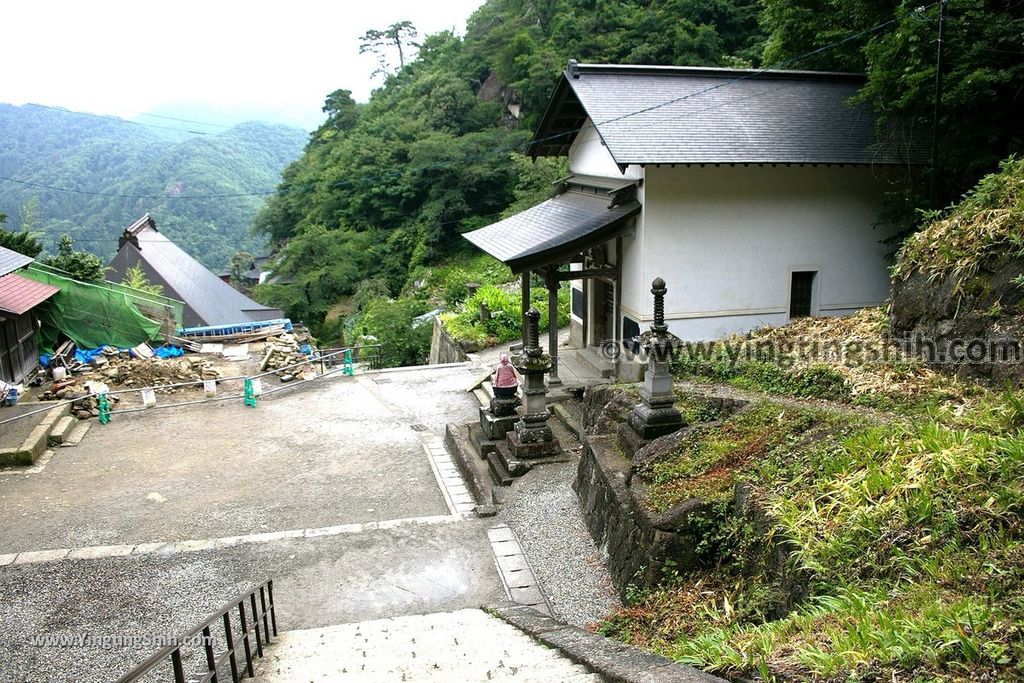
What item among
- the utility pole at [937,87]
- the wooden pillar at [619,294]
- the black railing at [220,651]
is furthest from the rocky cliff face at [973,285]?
the black railing at [220,651]

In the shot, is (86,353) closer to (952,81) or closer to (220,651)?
(220,651)

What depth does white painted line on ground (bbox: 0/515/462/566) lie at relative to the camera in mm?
9516

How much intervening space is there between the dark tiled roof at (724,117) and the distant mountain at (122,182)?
1865 inches

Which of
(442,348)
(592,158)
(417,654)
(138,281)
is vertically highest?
(592,158)

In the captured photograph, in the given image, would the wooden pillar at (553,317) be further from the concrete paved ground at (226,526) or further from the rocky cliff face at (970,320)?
the rocky cliff face at (970,320)

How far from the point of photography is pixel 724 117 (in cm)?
1466

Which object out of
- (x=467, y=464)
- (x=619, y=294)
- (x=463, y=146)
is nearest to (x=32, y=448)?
(x=467, y=464)

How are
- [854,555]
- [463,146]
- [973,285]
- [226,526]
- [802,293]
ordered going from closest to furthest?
[854,555] → [973,285] → [226,526] → [802,293] → [463,146]

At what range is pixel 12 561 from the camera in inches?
372

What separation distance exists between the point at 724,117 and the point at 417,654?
12562 mm

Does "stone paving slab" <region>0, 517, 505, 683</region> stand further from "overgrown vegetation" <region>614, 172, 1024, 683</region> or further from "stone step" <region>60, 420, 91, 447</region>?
"stone step" <region>60, 420, 91, 447</region>

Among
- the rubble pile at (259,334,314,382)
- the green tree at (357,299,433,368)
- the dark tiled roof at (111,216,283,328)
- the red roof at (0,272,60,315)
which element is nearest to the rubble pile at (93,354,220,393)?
the rubble pile at (259,334,314,382)

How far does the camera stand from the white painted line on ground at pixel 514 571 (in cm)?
836

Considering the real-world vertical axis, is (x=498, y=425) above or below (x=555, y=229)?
below
